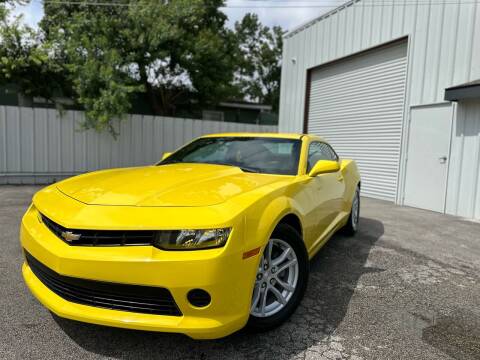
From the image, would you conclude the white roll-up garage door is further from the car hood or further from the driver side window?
the car hood

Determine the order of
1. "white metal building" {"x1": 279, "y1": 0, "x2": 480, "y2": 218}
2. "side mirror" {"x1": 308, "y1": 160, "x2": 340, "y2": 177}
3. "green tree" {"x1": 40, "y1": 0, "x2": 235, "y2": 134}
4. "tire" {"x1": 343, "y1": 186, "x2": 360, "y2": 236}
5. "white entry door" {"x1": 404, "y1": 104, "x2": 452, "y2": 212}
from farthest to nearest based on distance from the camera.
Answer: "green tree" {"x1": 40, "y1": 0, "x2": 235, "y2": 134}
"white entry door" {"x1": 404, "y1": 104, "x2": 452, "y2": 212}
"white metal building" {"x1": 279, "y1": 0, "x2": 480, "y2": 218}
"tire" {"x1": 343, "y1": 186, "x2": 360, "y2": 236}
"side mirror" {"x1": 308, "y1": 160, "x2": 340, "y2": 177}

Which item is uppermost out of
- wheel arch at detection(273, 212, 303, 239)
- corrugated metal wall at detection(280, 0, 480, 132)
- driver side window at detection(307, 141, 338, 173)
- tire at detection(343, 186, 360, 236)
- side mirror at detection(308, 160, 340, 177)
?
corrugated metal wall at detection(280, 0, 480, 132)

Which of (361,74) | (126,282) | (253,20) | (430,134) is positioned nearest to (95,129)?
(361,74)

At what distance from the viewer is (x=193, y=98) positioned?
19344 mm

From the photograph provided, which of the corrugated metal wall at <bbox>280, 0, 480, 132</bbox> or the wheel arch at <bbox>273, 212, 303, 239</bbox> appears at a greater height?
the corrugated metal wall at <bbox>280, 0, 480, 132</bbox>

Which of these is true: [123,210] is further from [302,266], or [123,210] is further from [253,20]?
[253,20]

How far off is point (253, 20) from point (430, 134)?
102 feet

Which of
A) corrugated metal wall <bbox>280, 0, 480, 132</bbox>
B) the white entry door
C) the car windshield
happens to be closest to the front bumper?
the car windshield

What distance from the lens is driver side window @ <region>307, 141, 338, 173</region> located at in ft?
12.0

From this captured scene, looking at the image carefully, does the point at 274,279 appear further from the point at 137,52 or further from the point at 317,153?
the point at 137,52

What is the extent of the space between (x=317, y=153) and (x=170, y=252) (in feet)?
8.24

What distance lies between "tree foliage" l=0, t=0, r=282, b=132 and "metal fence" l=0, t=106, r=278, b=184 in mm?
548

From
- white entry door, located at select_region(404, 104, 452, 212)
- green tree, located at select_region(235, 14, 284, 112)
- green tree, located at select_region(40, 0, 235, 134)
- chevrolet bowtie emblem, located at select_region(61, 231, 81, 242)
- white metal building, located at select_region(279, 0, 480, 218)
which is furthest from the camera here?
green tree, located at select_region(235, 14, 284, 112)

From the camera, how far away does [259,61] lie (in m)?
35.7
